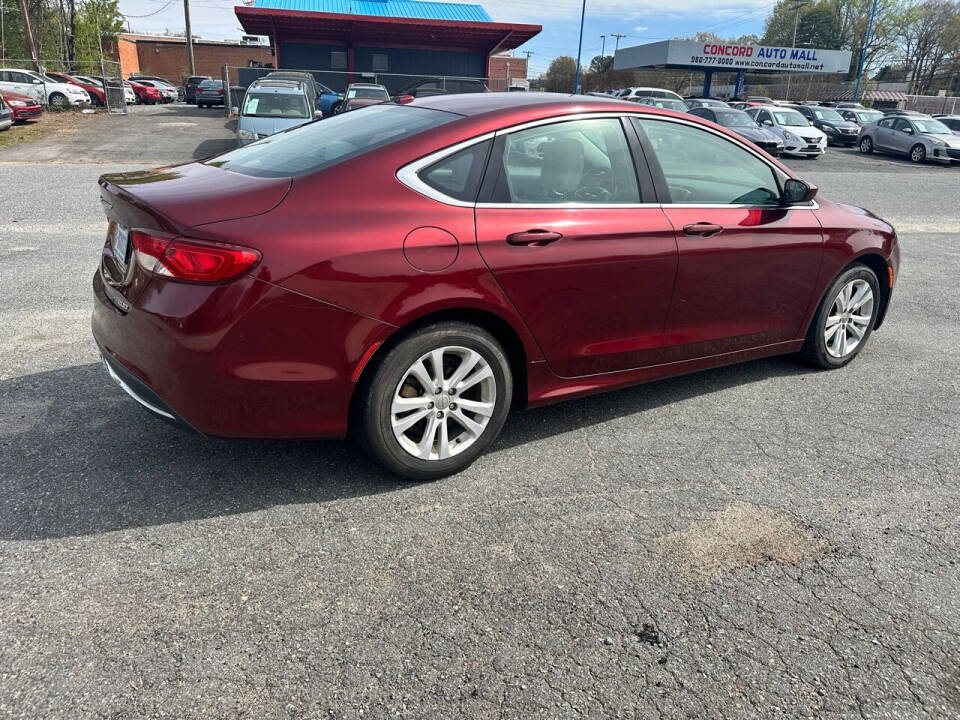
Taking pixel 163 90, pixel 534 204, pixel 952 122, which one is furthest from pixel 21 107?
pixel 952 122

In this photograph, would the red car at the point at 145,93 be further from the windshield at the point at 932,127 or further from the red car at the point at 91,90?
the windshield at the point at 932,127

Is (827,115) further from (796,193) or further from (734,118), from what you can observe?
(796,193)

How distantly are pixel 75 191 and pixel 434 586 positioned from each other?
407 inches

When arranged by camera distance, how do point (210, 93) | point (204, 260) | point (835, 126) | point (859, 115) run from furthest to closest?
point (210, 93)
point (859, 115)
point (835, 126)
point (204, 260)

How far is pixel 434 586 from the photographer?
8.75ft

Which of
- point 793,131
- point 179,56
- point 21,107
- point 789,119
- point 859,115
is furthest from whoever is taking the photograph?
point 179,56

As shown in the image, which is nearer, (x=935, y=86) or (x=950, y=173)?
(x=950, y=173)

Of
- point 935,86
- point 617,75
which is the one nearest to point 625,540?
point 617,75

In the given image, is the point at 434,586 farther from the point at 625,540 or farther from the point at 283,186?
the point at 283,186

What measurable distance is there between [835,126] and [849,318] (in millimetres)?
28789

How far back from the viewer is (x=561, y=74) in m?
83.5

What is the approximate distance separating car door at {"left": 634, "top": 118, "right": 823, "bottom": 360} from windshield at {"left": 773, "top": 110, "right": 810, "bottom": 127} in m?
21.9

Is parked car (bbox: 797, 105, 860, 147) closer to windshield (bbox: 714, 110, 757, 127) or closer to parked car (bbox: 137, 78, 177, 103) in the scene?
windshield (bbox: 714, 110, 757, 127)

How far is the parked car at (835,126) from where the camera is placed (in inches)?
1161
